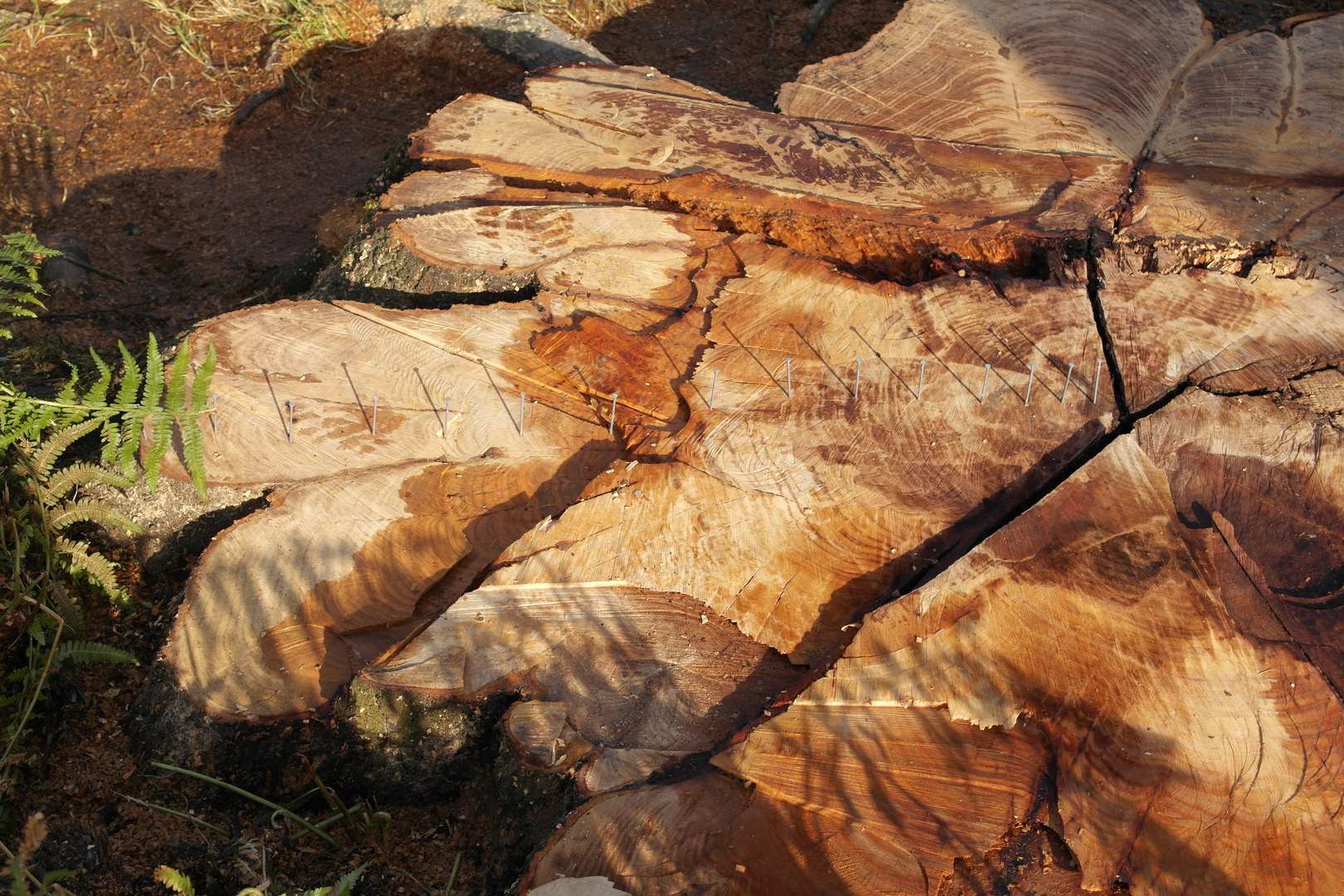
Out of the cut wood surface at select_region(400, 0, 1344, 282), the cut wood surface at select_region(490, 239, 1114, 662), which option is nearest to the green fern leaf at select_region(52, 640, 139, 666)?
the cut wood surface at select_region(490, 239, 1114, 662)

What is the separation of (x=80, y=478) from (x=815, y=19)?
504 centimetres

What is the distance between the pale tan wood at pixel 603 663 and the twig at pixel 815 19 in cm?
482

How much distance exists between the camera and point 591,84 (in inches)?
135

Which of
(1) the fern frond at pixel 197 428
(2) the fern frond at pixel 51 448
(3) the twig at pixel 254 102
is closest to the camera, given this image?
(1) the fern frond at pixel 197 428

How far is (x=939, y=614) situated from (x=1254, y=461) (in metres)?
0.86

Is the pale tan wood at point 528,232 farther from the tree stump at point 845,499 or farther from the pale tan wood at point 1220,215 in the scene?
the pale tan wood at point 1220,215

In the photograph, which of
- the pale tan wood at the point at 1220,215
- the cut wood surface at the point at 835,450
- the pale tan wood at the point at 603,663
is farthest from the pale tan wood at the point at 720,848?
the pale tan wood at the point at 1220,215

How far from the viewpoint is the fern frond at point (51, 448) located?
7.80ft

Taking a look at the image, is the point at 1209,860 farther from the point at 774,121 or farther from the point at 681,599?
the point at 774,121

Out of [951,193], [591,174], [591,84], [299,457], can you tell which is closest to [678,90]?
[591,84]

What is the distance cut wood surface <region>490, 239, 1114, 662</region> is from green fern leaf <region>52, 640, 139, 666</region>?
103 cm

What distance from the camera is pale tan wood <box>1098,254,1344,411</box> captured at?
2258mm

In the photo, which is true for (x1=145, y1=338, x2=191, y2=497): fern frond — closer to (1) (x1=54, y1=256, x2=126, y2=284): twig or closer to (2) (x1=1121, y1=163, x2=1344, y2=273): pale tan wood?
(2) (x1=1121, y1=163, x2=1344, y2=273): pale tan wood

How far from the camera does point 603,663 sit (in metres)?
1.97
